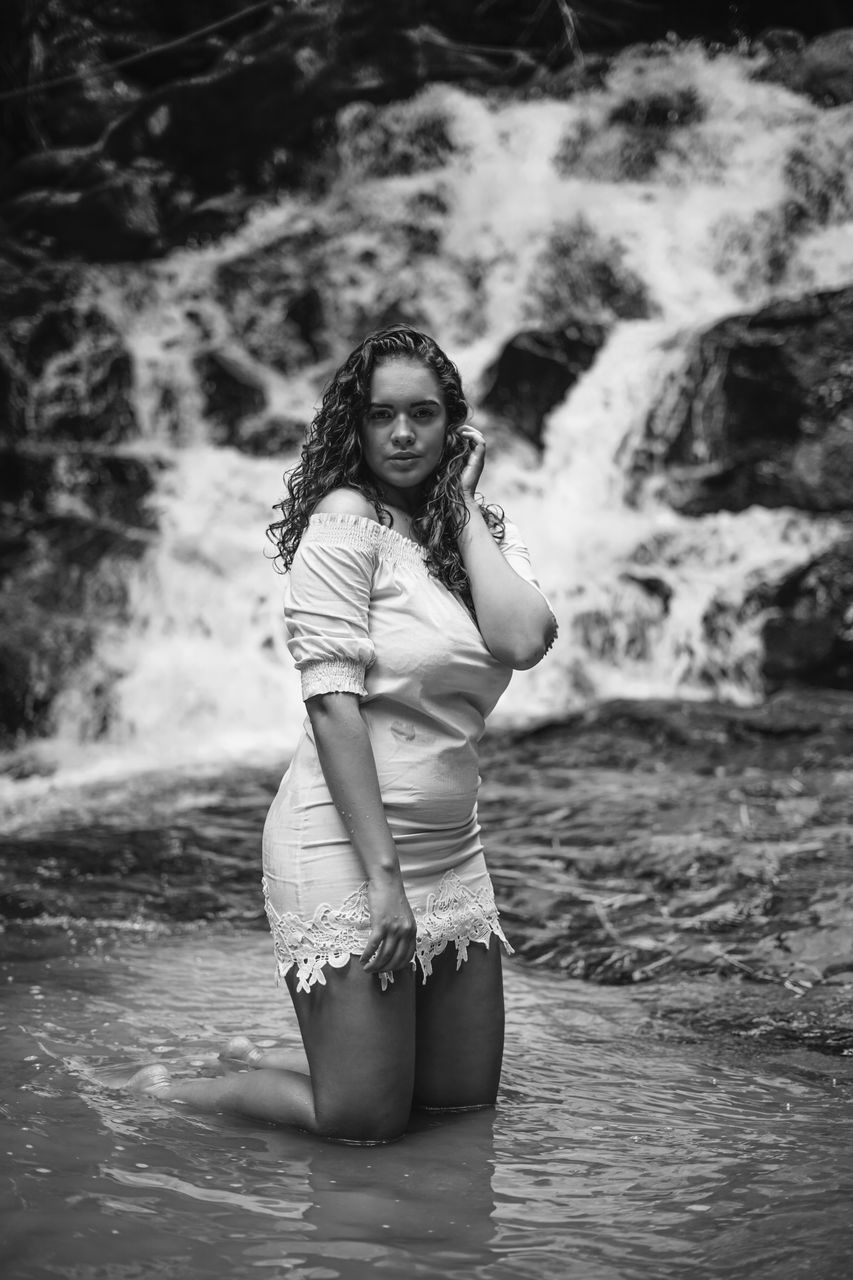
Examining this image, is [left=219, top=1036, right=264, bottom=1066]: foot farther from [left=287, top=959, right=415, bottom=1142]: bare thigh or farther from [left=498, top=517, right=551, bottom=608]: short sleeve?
[left=498, top=517, right=551, bottom=608]: short sleeve

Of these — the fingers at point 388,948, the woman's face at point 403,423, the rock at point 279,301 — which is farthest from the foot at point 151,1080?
the rock at point 279,301

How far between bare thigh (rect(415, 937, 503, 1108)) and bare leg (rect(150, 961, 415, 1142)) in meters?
0.17

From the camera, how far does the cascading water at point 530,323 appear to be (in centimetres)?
1038

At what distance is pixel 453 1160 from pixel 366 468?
4.89ft

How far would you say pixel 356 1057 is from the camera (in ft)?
8.78

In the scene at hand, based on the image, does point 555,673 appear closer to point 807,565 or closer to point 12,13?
point 807,565

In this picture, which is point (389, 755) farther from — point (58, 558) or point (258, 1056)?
point (58, 558)

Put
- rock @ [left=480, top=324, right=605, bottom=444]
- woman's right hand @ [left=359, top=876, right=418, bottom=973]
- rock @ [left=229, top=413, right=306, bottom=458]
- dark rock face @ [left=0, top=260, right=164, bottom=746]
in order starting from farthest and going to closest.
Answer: rock @ [left=229, top=413, right=306, bottom=458]
rock @ [left=480, top=324, right=605, bottom=444]
dark rock face @ [left=0, top=260, right=164, bottom=746]
woman's right hand @ [left=359, top=876, right=418, bottom=973]

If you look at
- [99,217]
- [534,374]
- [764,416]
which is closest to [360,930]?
[764,416]

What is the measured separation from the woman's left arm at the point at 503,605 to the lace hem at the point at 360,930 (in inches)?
20.4

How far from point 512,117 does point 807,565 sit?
30.1 ft

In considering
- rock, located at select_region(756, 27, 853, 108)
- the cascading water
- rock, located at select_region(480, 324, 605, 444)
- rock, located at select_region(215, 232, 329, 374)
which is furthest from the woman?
rock, located at select_region(756, 27, 853, 108)

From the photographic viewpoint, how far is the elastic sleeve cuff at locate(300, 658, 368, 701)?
8.75 feet

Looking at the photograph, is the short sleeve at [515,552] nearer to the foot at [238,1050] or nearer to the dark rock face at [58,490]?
the foot at [238,1050]
